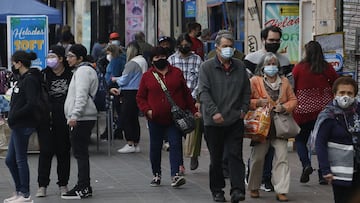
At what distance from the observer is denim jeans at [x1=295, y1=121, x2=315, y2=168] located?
11898 mm

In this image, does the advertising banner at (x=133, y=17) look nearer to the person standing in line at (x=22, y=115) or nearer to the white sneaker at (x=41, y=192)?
the white sneaker at (x=41, y=192)

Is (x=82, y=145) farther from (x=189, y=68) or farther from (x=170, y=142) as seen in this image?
(x=189, y=68)

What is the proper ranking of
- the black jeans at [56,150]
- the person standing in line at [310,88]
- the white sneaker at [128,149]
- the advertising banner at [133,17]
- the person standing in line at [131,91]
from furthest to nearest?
the advertising banner at [133,17] → the white sneaker at [128,149] → the person standing in line at [131,91] → the person standing in line at [310,88] → the black jeans at [56,150]

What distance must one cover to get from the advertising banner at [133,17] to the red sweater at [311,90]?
16899mm

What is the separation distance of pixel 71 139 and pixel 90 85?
2.19ft

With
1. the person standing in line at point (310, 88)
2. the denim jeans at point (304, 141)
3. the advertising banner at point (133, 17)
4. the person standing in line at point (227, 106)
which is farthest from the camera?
the advertising banner at point (133, 17)

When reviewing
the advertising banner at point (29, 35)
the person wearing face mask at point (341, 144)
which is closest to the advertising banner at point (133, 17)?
the advertising banner at point (29, 35)

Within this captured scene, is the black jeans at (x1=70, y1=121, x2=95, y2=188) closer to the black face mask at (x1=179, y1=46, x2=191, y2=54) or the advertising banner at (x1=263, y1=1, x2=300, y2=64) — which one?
the black face mask at (x1=179, y1=46, x2=191, y2=54)

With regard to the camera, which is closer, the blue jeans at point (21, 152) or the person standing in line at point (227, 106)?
the person standing in line at point (227, 106)

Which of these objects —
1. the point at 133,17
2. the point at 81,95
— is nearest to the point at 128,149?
the point at 81,95

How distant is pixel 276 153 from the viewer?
10.8 metres

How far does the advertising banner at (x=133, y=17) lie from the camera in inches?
1125

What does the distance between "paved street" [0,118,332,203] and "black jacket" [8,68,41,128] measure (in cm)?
101

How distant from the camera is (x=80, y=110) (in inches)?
419
